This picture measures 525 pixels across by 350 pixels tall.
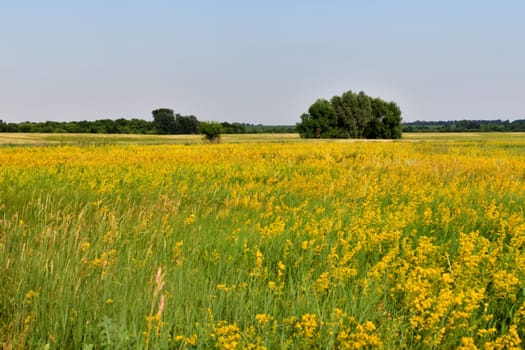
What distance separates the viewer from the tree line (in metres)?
88.6

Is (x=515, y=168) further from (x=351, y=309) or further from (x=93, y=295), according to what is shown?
(x=93, y=295)

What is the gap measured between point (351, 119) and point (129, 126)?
56313 millimetres

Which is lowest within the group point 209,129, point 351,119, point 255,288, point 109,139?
point 255,288

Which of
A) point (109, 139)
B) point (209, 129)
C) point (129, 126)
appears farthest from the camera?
point (129, 126)

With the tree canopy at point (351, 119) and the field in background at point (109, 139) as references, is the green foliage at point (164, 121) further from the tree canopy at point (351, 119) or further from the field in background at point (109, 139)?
the tree canopy at point (351, 119)

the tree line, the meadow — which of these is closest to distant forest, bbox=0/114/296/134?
the tree line

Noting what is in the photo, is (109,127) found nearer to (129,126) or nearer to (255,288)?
(129,126)

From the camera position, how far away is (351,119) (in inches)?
3669

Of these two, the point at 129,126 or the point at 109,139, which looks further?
the point at 129,126

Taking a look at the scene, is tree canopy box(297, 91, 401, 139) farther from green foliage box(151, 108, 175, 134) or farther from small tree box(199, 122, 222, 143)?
green foliage box(151, 108, 175, 134)

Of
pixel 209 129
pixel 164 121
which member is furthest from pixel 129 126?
pixel 209 129

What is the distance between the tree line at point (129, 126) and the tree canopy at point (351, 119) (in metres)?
21.7

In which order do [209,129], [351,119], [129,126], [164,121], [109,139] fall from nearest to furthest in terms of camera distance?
1. [209,129]
2. [109,139]
3. [351,119]
4. [129,126]
5. [164,121]

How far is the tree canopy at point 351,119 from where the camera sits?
9112 cm
